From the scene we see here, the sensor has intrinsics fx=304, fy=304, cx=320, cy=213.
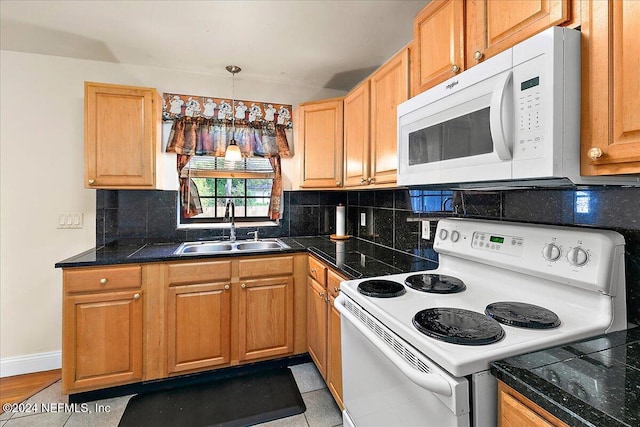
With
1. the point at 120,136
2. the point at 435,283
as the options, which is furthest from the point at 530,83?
the point at 120,136

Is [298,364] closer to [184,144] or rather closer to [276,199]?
[276,199]

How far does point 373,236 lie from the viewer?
2576 millimetres

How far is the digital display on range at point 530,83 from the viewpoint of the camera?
87 centimetres

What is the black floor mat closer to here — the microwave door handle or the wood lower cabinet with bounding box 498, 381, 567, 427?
the wood lower cabinet with bounding box 498, 381, 567, 427

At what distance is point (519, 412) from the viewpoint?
26.4 inches

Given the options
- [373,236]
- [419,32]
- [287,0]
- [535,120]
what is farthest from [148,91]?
[535,120]

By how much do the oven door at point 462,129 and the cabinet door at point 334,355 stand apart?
0.86 meters

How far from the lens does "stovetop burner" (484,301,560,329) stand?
2.93 feet

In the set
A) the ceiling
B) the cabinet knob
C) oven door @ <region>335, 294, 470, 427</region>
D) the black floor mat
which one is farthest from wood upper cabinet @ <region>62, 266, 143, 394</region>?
the cabinet knob

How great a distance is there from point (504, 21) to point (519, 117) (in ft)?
1.25

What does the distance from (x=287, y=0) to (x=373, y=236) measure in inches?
69.3

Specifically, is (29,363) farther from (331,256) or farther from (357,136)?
(357,136)

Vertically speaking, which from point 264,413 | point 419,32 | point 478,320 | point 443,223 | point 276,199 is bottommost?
point 264,413

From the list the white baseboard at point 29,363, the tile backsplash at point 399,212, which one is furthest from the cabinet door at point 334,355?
the white baseboard at point 29,363
